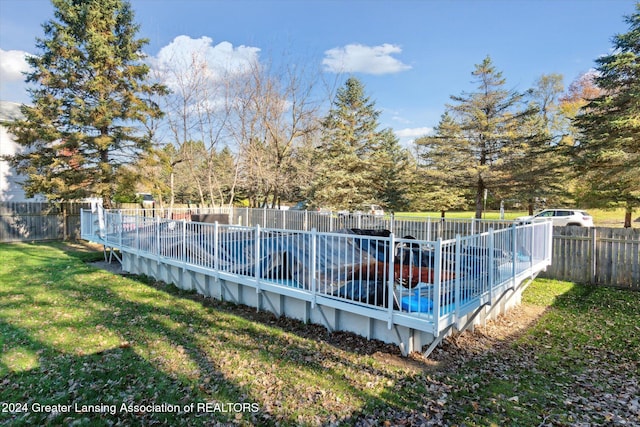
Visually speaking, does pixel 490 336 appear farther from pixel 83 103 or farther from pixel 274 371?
pixel 83 103

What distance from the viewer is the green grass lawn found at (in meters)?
2.75

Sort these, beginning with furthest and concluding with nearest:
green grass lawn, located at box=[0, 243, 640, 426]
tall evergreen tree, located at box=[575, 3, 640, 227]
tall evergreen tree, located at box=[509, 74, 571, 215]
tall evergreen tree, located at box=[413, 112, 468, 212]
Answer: tall evergreen tree, located at box=[413, 112, 468, 212] → tall evergreen tree, located at box=[509, 74, 571, 215] → tall evergreen tree, located at box=[575, 3, 640, 227] → green grass lawn, located at box=[0, 243, 640, 426]

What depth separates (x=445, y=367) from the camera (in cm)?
360

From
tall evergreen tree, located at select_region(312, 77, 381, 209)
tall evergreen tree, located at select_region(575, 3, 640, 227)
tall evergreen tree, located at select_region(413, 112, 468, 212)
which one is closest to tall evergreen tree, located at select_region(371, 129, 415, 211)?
tall evergreen tree, located at select_region(312, 77, 381, 209)

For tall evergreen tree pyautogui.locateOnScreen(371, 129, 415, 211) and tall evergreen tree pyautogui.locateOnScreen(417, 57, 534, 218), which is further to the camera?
tall evergreen tree pyautogui.locateOnScreen(371, 129, 415, 211)

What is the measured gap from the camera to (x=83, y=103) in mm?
12000

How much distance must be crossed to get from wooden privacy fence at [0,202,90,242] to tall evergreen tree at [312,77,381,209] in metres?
11.0

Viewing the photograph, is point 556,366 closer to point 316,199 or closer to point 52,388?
point 52,388

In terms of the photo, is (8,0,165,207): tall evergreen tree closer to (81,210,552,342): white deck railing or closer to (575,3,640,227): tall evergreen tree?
(81,210,552,342): white deck railing

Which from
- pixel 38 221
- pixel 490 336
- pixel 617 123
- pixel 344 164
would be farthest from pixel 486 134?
pixel 38 221

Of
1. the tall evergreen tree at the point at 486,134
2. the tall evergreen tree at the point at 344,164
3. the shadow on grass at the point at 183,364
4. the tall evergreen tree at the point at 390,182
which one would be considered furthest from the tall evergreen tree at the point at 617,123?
the shadow on grass at the point at 183,364

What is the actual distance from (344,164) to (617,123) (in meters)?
10.6

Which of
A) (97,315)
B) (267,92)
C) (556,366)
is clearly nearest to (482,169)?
(267,92)

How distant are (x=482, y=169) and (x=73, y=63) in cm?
1709
